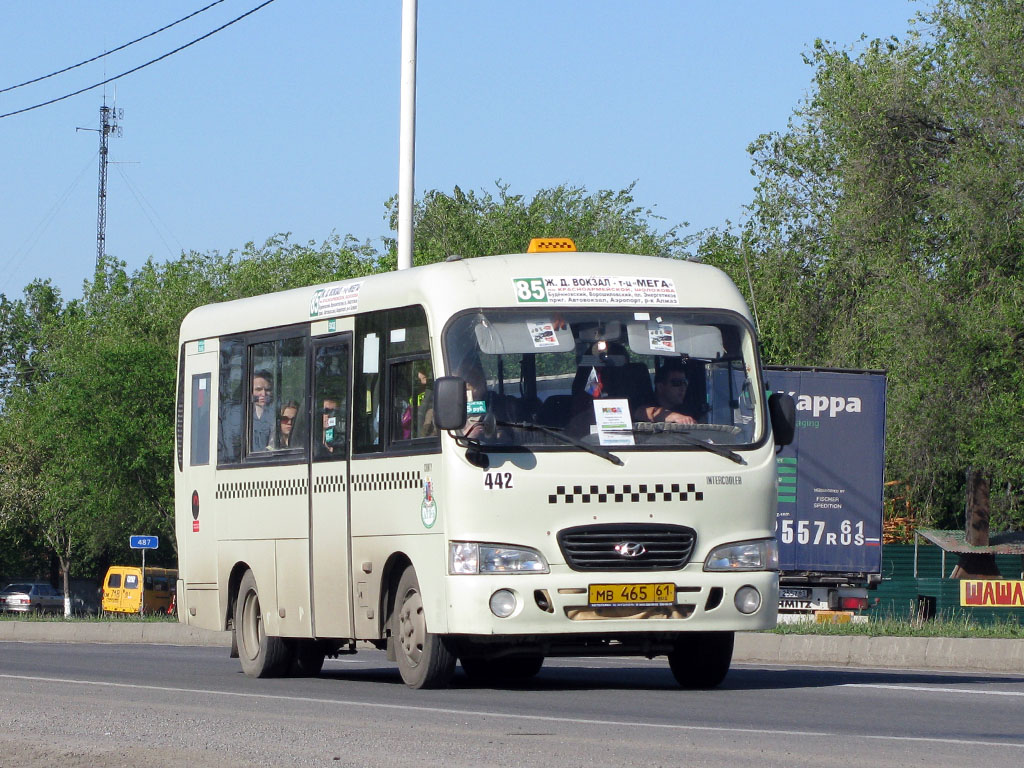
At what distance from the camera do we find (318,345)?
15.0m

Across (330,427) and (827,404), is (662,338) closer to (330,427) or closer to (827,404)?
(330,427)

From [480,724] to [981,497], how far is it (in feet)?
109

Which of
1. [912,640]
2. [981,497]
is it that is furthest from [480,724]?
[981,497]

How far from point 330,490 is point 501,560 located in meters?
2.46

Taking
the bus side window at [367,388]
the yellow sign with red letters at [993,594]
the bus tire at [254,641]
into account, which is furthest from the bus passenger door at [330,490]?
the yellow sign with red letters at [993,594]

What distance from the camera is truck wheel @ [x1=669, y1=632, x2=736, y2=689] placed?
13.6 meters

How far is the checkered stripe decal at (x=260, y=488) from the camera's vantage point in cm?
1509

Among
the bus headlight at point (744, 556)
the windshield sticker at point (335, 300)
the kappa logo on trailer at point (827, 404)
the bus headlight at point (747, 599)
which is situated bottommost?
the bus headlight at point (747, 599)

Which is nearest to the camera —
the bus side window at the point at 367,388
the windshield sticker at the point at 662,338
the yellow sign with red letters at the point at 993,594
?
the windshield sticker at the point at 662,338

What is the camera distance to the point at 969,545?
41.2 metres

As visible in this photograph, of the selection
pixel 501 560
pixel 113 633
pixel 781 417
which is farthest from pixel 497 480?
pixel 113 633

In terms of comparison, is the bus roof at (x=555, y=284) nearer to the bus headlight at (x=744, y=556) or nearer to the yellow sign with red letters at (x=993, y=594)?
the bus headlight at (x=744, y=556)

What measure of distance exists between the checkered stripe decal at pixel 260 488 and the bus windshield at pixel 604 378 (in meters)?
2.73

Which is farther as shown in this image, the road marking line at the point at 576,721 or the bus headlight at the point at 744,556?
the bus headlight at the point at 744,556
